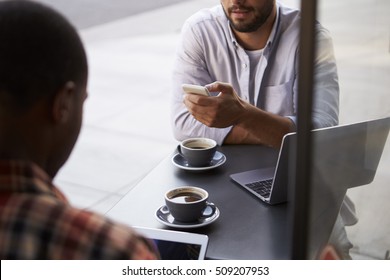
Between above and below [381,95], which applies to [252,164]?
below

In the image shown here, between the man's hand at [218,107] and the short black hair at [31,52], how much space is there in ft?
3.81

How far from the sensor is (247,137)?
91.0 inches

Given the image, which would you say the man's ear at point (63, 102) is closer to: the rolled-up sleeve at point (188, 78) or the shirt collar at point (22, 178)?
the shirt collar at point (22, 178)

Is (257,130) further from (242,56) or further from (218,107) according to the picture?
(242,56)

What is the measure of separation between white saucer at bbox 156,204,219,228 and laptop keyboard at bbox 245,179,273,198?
0.59ft

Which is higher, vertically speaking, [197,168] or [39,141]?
[39,141]

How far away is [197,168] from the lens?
2.08 m

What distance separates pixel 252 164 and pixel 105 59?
5.26m

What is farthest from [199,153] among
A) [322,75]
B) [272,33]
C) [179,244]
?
[322,75]

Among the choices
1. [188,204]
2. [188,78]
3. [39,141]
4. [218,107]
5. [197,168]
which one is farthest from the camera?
[188,78]

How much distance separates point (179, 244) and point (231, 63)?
1301mm

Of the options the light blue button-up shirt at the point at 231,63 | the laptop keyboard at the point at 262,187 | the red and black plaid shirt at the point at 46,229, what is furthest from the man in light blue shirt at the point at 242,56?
the red and black plaid shirt at the point at 46,229
